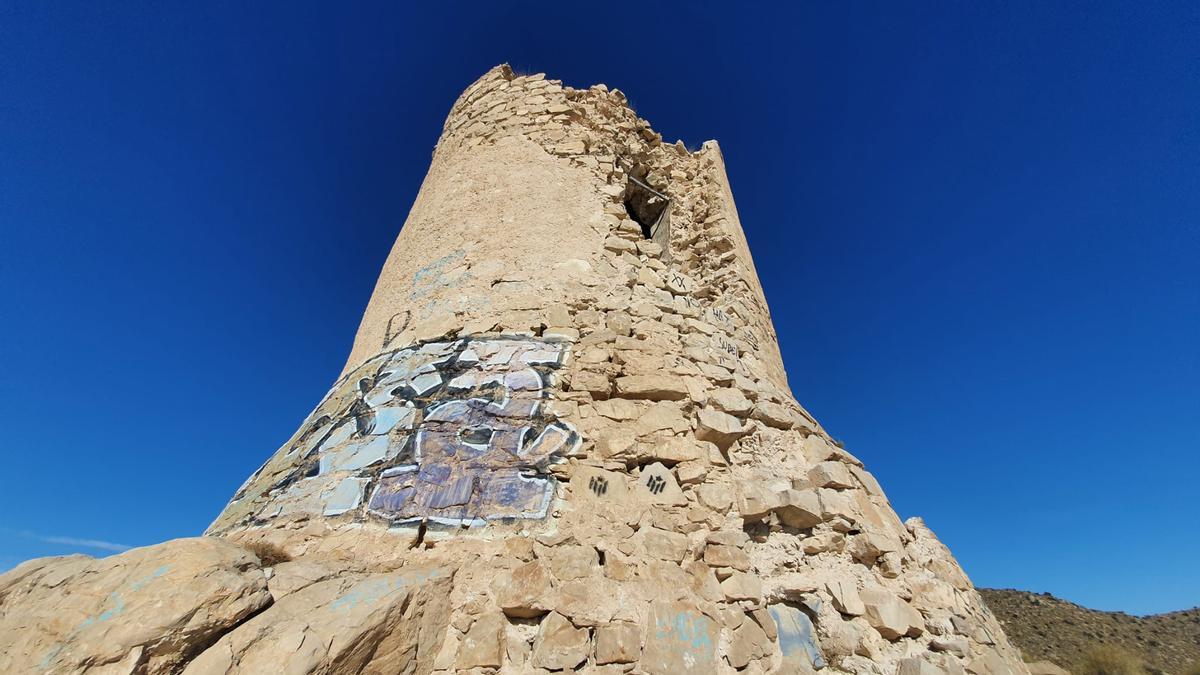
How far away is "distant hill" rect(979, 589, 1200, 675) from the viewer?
12.3 meters

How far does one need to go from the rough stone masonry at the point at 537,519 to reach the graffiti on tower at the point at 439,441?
0.05 ft

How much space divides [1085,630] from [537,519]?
17.6m

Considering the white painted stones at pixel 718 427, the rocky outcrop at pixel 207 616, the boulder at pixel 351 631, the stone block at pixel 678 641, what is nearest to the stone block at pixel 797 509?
the white painted stones at pixel 718 427

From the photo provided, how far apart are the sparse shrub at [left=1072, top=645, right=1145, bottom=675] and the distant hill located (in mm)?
225

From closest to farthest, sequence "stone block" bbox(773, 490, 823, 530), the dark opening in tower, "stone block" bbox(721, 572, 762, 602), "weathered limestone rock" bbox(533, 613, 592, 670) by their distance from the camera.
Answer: "weathered limestone rock" bbox(533, 613, 592, 670) → "stone block" bbox(721, 572, 762, 602) → "stone block" bbox(773, 490, 823, 530) → the dark opening in tower

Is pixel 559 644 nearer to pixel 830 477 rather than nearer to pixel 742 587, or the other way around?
pixel 742 587

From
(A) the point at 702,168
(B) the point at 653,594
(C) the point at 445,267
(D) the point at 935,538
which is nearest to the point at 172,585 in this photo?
(B) the point at 653,594

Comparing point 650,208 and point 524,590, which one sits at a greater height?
point 650,208

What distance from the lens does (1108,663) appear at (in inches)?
443

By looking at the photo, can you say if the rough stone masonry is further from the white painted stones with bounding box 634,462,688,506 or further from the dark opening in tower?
the dark opening in tower

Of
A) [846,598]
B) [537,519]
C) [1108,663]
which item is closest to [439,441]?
[537,519]

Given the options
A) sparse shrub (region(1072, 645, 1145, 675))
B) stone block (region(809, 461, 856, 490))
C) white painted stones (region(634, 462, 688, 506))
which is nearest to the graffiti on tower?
white painted stones (region(634, 462, 688, 506))

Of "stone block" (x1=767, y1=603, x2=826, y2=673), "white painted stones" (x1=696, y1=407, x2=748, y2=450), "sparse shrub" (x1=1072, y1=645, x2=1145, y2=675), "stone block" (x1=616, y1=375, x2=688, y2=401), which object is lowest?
"stone block" (x1=767, y1=603, x2=826, y2=673)

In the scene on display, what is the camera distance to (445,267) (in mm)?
4082
